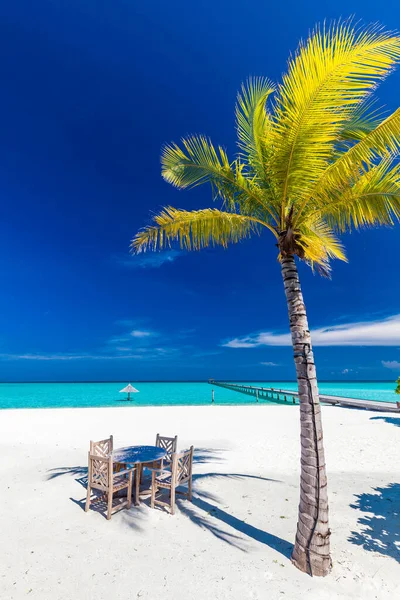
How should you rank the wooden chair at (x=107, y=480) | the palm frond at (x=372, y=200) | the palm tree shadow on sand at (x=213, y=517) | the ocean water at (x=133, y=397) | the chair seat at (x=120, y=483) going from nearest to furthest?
the palm frond at (x=372, y=200)
the palm tree shadow on sand at (x=213, y=517)
the wooden chair at (x=107, y=480)
the chair seat at (x=120, y=483)
the ocean water at (x=133, y=397)

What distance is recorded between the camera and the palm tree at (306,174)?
3406mm

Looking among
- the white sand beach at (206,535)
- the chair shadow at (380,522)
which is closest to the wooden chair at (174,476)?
the white sand beach at (206,535)

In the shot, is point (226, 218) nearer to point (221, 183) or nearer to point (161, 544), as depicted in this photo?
point (221, 183)

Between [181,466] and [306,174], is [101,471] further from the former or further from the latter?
[306,174]

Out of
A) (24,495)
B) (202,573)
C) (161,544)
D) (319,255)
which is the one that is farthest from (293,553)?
(24,495)

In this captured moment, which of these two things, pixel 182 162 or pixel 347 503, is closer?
pixel 182 162

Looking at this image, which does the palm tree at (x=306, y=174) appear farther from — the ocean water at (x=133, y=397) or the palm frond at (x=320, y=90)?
the ocean water at (x=133, y=397)

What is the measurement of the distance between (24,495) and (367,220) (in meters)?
8.13

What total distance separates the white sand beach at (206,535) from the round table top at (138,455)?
82 cm

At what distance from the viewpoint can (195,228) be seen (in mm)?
5043

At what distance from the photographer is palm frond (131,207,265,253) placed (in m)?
4.76

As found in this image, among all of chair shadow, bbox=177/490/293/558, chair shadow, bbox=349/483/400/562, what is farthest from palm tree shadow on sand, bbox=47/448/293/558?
chair shadow, bbox=349/483/400/562

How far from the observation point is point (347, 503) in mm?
5703

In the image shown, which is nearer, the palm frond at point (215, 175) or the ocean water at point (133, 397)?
the palm frond at point (215, 175)
